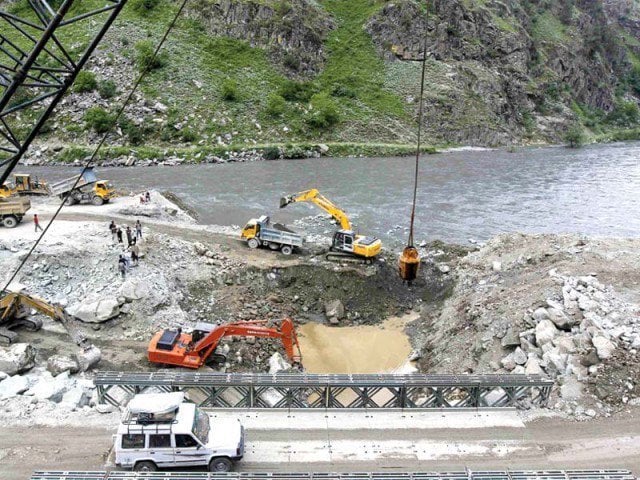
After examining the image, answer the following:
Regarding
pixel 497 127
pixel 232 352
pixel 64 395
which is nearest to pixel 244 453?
pixel 64 395

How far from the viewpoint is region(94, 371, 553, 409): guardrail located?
14.1 meters

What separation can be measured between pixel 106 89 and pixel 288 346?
5818cm

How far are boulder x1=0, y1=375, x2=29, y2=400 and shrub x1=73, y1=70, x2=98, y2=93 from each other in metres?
59.4

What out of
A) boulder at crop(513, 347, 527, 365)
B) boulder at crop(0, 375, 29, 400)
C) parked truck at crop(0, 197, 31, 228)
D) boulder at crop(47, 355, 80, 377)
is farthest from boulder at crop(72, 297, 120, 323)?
boulder at crop(513, 347, 527, 365)

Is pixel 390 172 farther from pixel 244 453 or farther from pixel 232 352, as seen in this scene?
pixel 244 453

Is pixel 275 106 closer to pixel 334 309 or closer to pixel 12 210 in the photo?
pixel 12 210

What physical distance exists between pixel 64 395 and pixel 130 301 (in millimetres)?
7989

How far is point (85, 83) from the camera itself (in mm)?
66562

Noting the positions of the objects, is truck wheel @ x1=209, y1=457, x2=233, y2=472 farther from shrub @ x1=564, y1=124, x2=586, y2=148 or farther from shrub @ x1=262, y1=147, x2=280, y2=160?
shrub @ x1=564, y1=124, x2=586, y2=148

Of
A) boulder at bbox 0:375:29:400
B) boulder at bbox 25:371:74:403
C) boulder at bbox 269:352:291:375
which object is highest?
boulder at bbox 0:375:29:400

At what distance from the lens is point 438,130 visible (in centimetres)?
7744

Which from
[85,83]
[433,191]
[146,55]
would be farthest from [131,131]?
[433,191]

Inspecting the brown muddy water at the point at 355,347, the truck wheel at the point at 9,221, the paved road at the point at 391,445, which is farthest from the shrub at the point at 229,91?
the paved road at the point at 391,445

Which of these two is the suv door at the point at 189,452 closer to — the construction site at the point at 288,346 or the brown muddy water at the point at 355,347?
the construction site at the point at 288,346
